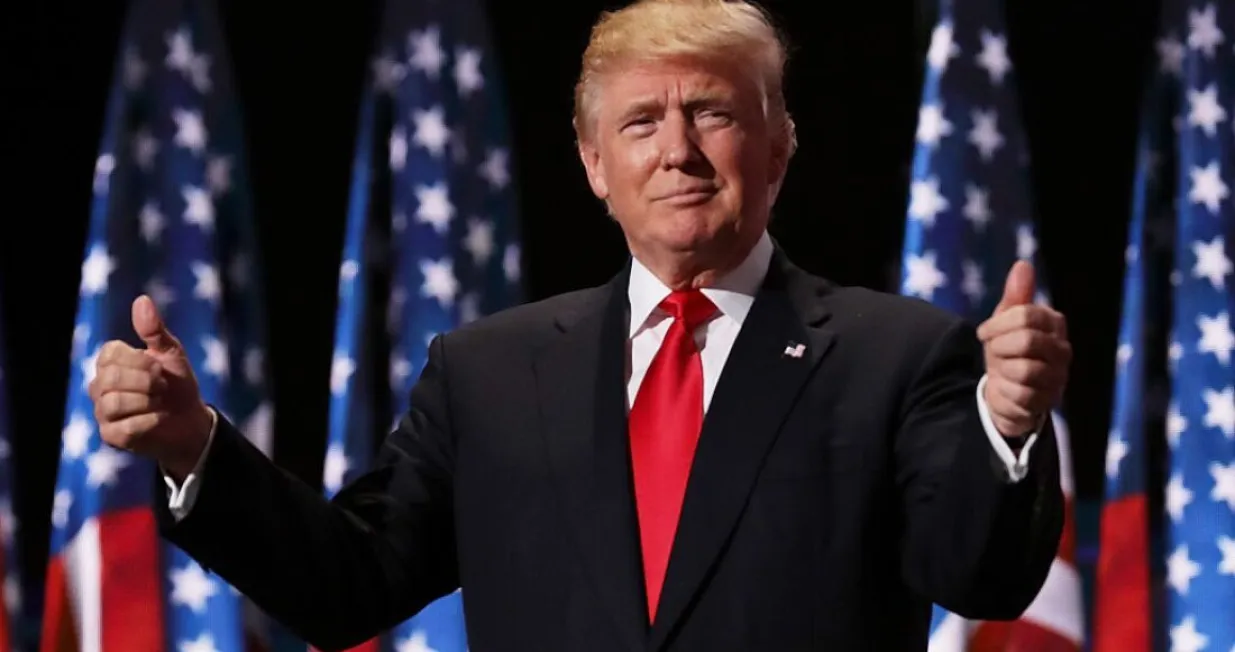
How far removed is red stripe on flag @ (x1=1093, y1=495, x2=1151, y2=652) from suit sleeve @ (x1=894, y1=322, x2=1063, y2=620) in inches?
114

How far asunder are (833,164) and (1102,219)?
868 millimetres

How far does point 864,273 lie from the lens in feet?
14.5

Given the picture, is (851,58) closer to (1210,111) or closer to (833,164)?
(833,164)

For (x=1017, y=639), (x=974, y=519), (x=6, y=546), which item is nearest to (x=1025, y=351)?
(x=974, y=519)

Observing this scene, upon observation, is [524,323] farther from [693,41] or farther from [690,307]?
[693,41]

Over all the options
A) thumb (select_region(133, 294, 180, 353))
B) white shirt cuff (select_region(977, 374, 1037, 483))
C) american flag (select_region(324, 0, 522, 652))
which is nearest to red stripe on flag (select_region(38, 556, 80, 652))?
american flag (select_region(324, 0, 522, 652))

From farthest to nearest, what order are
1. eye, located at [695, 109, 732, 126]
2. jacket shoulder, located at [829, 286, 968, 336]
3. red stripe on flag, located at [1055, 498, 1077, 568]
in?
red stripe on flag, located at [1055, 498, 1077, 568], eye, located at [695, 109, 732, 126], jacket shoulder, located at [829, 286, 968, 336]

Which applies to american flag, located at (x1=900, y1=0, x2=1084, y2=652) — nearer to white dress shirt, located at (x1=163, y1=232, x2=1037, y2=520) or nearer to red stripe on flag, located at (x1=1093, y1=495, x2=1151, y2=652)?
red stripe on flag, located at (x1=1093, y1=495, x2=1151, y2=652)

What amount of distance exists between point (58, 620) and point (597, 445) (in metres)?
2.79

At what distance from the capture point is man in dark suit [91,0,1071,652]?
1.45 meters

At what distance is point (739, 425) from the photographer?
1583 millimetres

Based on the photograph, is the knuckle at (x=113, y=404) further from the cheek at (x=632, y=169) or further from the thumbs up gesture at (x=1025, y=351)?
the thumbs up gesture at (x=1025, y=351)

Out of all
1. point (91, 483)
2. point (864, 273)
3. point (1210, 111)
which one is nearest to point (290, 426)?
point (91, 483)

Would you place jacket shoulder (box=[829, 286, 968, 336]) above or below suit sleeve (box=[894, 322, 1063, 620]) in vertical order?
above
